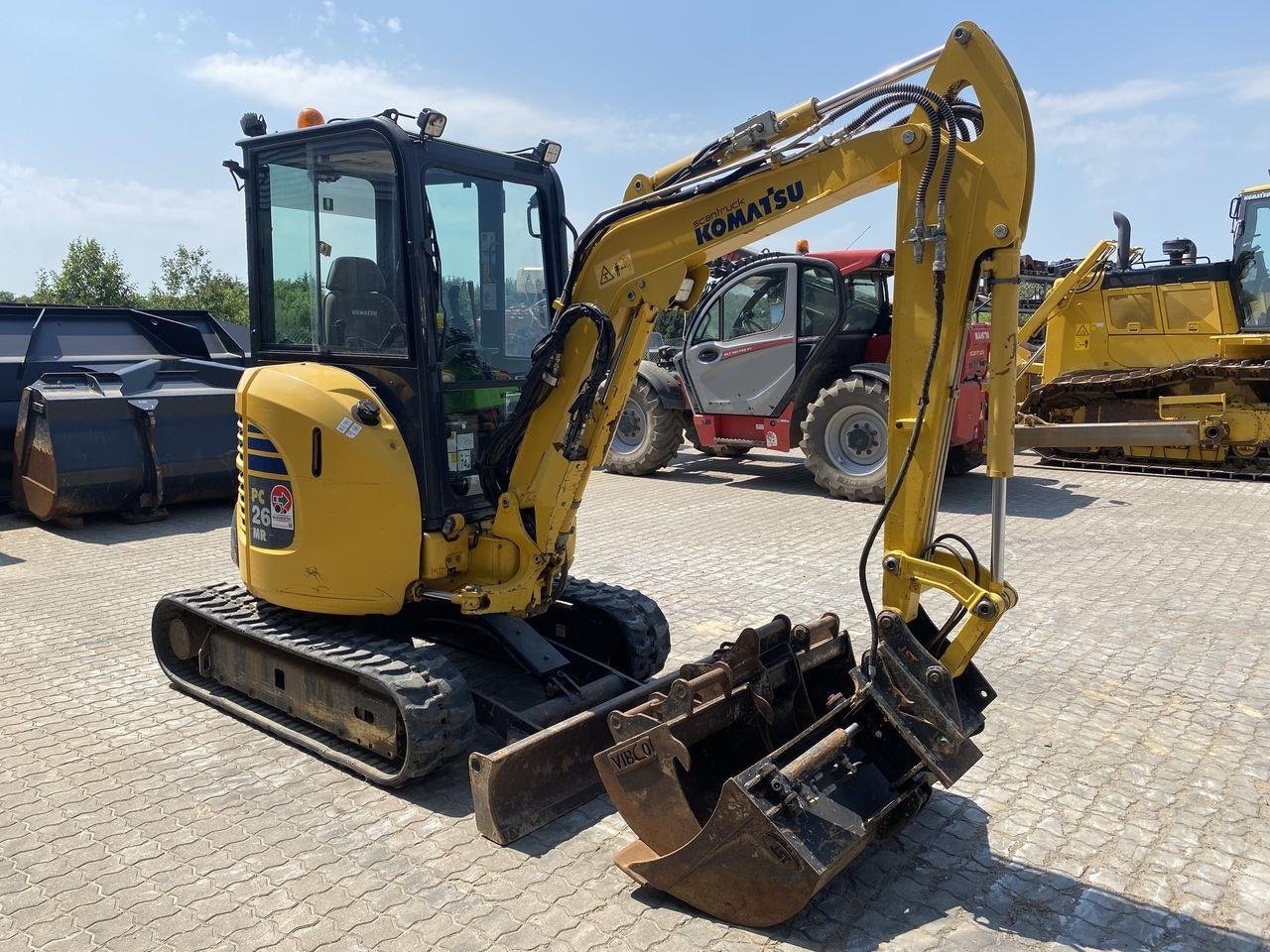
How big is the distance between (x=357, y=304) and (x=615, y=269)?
122 centimetres

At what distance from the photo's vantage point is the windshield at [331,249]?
14.4 ft

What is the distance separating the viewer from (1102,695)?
5.23 meters

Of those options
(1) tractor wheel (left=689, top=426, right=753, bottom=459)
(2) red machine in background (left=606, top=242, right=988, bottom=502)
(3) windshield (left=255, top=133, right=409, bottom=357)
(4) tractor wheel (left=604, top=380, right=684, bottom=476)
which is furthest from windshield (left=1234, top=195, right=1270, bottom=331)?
(3) windshield (left=255, top=133, right=409, bottom=357)

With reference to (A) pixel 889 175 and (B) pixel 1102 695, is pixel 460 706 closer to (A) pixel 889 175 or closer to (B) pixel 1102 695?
(A) pixel 889 175

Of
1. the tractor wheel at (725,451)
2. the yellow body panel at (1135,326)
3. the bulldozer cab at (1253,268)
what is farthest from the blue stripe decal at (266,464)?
the bulldozer cab at (1253,268)

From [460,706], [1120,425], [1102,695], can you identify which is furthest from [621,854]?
[1120,425]

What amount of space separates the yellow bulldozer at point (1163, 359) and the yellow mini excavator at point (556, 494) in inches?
391

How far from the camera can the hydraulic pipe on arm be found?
3320mm

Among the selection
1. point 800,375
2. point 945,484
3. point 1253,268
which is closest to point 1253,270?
point 1253,268

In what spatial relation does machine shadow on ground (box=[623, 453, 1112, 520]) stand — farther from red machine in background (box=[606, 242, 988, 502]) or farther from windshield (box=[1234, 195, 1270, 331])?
windshield (box=[1234, 195, 1270, 331])

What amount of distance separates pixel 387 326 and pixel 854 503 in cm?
733

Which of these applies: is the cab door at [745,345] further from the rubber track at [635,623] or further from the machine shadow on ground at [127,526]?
the rubber track at [635,623]

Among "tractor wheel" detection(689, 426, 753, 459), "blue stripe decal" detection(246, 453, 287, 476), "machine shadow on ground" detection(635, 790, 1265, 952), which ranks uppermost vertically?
"blue stripe decal" detection(246, 453, 287, 476)

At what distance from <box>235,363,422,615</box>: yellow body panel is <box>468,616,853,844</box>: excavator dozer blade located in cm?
103
